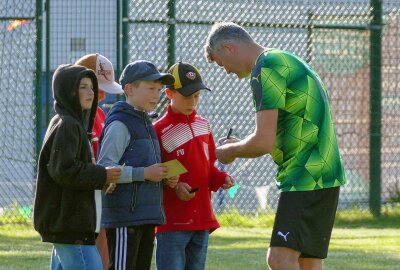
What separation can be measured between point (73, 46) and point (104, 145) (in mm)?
5526

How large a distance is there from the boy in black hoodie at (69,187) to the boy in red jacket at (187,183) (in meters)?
0.76

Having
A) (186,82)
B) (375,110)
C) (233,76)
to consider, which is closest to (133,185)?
(186,82)

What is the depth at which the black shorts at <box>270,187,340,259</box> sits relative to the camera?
17.1 ft

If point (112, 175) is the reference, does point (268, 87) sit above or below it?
above

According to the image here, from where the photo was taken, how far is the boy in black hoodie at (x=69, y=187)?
195 inches

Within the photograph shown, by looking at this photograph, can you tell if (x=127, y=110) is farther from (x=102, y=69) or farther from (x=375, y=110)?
(x=375, y=110)

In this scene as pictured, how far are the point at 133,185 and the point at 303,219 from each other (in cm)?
91

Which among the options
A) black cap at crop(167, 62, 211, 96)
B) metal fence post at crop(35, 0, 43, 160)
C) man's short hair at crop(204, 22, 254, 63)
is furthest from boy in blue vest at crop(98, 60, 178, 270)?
metal fence post at crop(35, 0, 43, 160)

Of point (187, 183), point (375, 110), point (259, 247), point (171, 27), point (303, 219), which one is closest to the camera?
point (303, 219)

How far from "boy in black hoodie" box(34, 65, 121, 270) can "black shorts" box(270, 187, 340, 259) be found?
2.89 ft

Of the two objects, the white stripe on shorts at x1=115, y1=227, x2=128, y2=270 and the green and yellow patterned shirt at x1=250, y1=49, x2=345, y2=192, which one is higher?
the green and yellow patterned shirt at x1=250, y1=49, x2=345, y2=192

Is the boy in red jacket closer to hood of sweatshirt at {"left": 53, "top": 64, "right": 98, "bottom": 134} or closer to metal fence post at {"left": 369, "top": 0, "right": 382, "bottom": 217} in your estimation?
hood of sweatshirt at {"left": 53, "top": 64, "right": 98, "bottom": 134}

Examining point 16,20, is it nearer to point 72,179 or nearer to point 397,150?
point 397,150

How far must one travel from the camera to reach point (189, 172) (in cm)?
589
